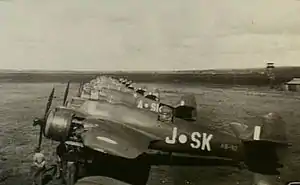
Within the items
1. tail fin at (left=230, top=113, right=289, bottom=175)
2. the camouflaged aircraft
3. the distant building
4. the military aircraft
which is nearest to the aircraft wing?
the military aircraft

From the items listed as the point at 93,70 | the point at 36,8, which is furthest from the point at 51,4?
the point at 93,70

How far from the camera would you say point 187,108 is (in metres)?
2.65

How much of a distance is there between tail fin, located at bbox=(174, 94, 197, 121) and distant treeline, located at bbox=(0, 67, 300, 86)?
0.19 feet

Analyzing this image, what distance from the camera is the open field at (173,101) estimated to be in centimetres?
264

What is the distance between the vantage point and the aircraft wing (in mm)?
2598

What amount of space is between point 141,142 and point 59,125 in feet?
0.92

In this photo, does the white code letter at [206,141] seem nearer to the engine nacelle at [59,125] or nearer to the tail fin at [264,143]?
the tail fin at [264,143]

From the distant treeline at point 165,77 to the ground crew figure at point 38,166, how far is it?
25 cm

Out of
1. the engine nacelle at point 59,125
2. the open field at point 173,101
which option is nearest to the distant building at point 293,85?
the open field at point 173,101

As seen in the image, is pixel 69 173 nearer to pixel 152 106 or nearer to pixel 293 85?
pixel 152 106

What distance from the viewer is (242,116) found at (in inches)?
105

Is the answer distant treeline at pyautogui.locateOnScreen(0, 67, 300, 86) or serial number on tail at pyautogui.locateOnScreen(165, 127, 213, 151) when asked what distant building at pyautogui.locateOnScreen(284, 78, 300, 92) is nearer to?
distant treeline at pyautogui.locateOnScreen(0, 67, 300, 86)

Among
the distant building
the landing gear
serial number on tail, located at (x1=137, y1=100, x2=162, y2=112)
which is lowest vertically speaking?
the landing gear

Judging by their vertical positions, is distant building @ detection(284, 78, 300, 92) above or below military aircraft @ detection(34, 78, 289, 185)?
above
